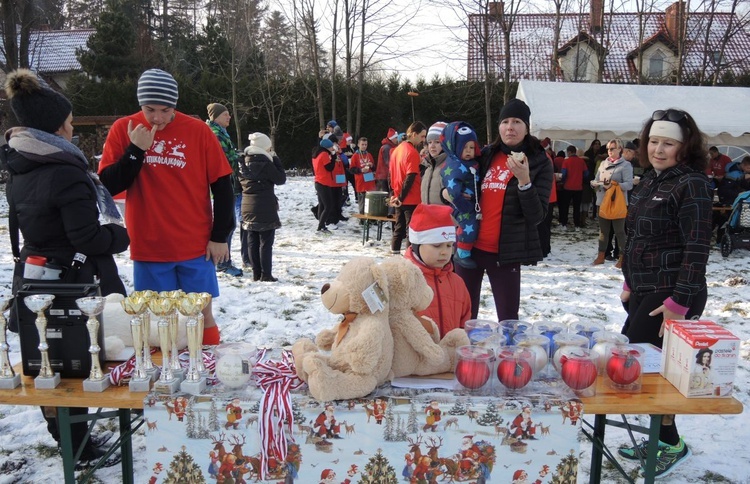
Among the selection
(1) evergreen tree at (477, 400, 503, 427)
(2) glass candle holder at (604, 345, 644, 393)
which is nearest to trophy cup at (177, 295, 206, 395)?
(1) evergreen tree at (477, 400, 503, 427)

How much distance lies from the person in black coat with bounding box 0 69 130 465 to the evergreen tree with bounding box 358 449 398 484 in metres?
1.44

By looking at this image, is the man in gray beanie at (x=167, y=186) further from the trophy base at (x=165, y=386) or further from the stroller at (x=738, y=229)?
the stroller at (x=738, y=229)

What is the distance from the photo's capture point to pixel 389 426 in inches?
75.9

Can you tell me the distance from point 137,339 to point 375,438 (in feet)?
3.07

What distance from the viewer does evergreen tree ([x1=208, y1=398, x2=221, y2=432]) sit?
6.39 feet

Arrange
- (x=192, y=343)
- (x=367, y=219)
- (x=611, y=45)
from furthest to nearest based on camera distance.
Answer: (x=611, y=45) < (x=367, y=219) < (x=192, y=343)

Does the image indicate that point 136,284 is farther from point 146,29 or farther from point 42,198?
point 146,29

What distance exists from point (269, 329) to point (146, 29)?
30.5 meters

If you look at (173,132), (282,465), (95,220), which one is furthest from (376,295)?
(173,132)

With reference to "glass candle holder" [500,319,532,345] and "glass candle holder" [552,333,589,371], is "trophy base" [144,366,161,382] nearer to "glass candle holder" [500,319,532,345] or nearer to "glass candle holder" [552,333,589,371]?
"glass candle holder" [500,319,532,345]

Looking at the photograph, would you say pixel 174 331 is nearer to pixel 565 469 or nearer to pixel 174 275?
pixel 174 275

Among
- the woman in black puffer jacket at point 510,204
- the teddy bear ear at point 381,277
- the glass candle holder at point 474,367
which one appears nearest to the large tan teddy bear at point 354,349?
the teddy bear ear at point 381,277

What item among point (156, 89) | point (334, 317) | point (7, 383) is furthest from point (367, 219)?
point (7, 383)

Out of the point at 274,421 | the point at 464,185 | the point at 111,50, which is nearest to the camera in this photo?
the point at 274,421
